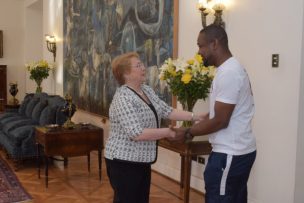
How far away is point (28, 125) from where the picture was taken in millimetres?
6816

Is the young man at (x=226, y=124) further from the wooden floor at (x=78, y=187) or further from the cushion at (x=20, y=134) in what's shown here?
the cushion at (x=20, y=134)

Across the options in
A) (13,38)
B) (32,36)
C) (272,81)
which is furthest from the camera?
(32,36)

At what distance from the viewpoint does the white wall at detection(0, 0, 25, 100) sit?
531 inches

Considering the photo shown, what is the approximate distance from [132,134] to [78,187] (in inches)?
122

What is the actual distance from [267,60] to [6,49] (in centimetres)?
1130

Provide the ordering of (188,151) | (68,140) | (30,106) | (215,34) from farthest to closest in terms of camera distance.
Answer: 1. (30,106)
2. (68,140)
3. (188,151)
4. (215,34)

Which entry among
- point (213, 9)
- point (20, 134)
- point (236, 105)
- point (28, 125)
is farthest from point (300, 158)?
point (28, 125)

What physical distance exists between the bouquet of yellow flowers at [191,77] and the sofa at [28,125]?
228 centimetres

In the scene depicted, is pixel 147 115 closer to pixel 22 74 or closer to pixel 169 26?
pixel 169 26

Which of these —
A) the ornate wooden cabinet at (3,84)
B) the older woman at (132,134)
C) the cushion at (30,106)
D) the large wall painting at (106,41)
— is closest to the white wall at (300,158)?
the older woman at (132,134)

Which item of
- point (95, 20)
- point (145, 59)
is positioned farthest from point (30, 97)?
point (145, 59)

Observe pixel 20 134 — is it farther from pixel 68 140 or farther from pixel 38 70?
pixel 38 70

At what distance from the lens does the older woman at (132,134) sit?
8.77 ft

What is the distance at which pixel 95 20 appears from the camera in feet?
27.2
